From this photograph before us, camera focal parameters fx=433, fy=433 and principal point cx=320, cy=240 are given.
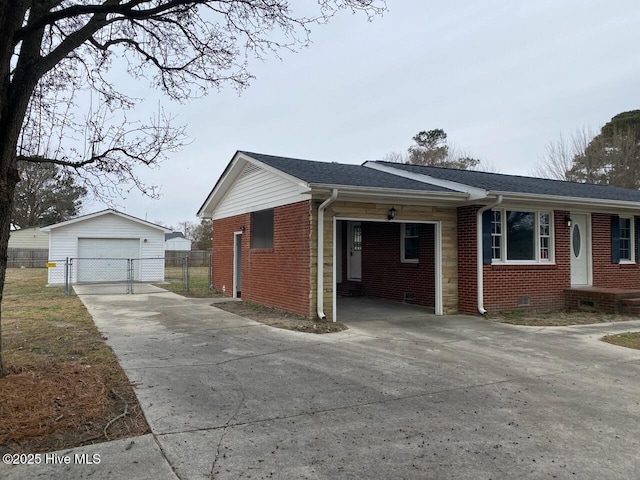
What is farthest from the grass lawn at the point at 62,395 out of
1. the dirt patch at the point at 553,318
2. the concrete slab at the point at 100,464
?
the dirt patch at the point at 553,318

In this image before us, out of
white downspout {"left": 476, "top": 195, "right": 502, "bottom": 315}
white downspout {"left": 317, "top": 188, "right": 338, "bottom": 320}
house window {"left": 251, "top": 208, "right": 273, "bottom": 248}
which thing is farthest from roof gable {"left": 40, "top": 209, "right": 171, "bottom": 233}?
white downspout {"left": 476, "top": 195, "right": 502, "bottom": 315}

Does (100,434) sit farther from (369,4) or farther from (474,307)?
(474,307)

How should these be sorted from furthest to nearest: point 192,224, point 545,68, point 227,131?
Result: point 192,224
point 545,68
point 227,131

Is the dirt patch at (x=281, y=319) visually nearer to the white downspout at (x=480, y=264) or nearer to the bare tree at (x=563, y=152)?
the white downspout at (x=480, y=264)

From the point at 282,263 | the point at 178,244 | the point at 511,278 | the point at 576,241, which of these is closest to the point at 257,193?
the point at 282,263

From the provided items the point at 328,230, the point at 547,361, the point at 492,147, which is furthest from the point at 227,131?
the point at 492,147

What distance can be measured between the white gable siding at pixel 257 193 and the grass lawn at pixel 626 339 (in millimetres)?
5987

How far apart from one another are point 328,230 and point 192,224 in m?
55.5

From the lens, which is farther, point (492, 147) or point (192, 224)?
point (192, 224)

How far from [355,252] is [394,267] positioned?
211cm

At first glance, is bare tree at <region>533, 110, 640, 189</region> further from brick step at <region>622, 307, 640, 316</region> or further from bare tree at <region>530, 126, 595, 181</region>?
brick step at <region>622, 307, 640, 316</region>

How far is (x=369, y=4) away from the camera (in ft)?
17.8

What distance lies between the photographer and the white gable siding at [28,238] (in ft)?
119

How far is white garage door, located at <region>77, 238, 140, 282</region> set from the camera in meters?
20.6
